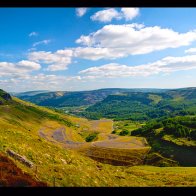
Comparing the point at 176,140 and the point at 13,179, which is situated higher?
the point at 13,179

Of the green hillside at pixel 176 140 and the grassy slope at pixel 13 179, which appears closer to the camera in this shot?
the grassy slope at pixel 13 179

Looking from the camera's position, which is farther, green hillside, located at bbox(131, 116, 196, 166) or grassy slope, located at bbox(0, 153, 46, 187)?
green hillside, located at bbox(131, 116, 196, 166)

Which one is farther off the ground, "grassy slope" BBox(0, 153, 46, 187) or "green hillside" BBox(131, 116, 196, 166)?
"grassy slope" BBox(0, 153, 46, 187)

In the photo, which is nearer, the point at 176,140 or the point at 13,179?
the point at 13,179

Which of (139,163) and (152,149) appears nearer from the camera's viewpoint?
(139,163)

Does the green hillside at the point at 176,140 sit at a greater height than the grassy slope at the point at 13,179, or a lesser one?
lesser
